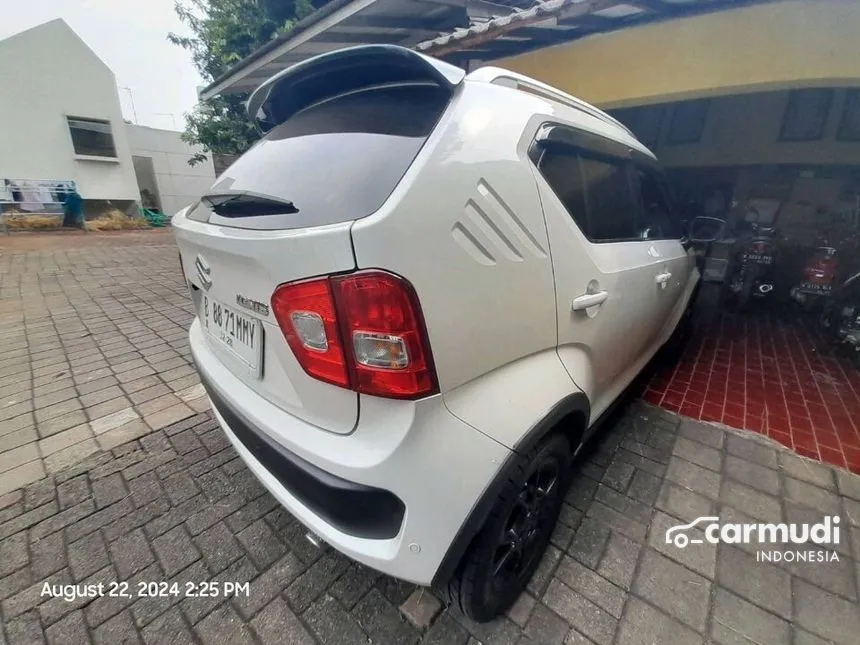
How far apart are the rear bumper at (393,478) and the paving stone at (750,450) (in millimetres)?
2160

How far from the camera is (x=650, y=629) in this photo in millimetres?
1400

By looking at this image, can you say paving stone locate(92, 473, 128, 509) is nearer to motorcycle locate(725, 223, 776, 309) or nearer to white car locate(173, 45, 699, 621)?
white car locate(173, 45, 699, 621)

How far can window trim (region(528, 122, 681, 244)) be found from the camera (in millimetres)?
1340

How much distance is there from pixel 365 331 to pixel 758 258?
646 cm

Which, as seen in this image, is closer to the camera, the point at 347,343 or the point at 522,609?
the point at 347,343

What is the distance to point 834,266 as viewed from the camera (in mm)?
4293

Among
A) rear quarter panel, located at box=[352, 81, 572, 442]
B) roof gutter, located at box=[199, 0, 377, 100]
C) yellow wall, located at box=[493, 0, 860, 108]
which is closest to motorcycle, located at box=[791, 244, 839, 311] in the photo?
yellow wall, located at box=[493, 0, 860, 108]

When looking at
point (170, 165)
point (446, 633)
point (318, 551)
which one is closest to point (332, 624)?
point (318, 551)

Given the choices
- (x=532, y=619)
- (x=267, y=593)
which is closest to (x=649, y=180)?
(x=532, y=619)

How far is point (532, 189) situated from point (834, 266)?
5.31 meters

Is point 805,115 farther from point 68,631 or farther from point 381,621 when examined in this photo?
point 68,631

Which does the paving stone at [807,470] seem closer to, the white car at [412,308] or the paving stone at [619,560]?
the paving stone at [619,560]

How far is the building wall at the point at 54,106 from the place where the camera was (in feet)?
40.5

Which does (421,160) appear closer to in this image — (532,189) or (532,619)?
(532,189)
